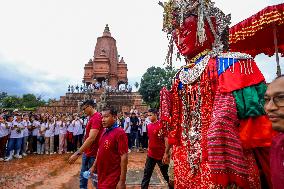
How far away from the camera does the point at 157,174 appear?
884 cm

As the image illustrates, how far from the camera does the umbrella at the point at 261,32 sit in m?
4.73

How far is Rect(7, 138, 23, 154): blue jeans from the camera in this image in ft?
41.8

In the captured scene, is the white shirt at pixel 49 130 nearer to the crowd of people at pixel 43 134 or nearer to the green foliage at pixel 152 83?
the crowd of people at pixel 43 134

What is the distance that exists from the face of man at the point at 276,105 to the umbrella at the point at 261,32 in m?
3.71

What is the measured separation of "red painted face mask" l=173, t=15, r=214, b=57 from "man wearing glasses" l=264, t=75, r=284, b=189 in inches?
37.3

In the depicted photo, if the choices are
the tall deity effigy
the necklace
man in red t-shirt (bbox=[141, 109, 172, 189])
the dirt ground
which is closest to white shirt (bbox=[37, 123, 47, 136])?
the dirt ground

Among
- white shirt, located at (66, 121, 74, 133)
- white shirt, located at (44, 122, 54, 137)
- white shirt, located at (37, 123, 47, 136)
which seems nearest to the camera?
white shirt, located at (37, 123, 47, 136)

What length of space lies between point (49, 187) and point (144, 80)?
111 ft

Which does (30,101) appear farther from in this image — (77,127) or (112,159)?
(112,159)

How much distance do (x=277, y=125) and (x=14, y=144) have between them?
13575 mm

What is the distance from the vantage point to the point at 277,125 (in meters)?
1.49

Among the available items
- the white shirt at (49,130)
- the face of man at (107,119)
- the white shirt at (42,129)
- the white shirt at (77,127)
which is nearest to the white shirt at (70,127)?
the white shirt at (77,127)

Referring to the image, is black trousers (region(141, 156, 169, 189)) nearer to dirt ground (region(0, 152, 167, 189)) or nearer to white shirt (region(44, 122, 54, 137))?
dirt ground (region(0, 152, 167, 189))

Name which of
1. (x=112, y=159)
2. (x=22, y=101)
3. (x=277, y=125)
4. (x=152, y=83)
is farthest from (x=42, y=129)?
(x=22, y=101)
